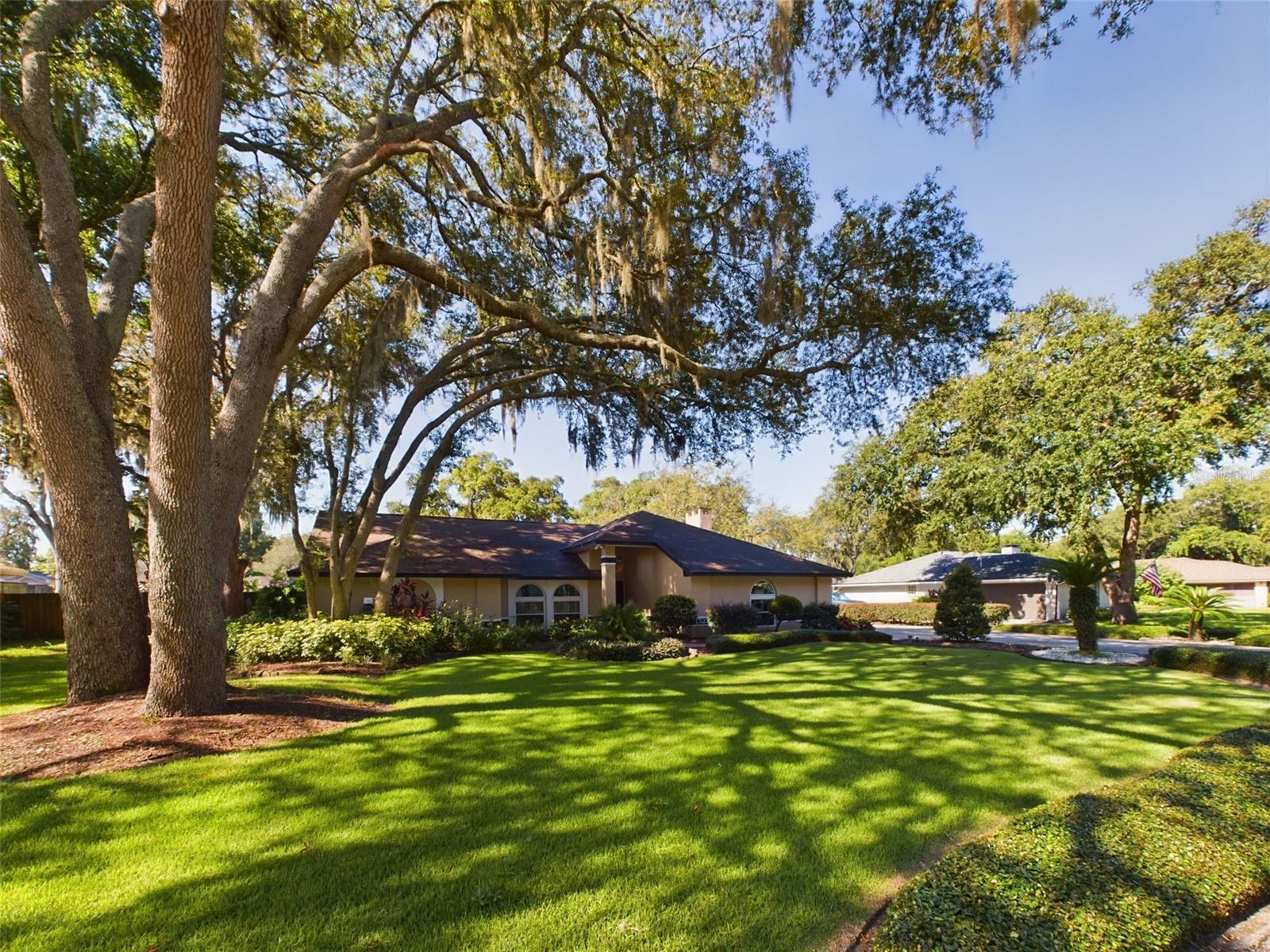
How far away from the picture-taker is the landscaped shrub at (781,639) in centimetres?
1452

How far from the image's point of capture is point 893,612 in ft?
91.5

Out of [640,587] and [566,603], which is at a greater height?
[640,587]

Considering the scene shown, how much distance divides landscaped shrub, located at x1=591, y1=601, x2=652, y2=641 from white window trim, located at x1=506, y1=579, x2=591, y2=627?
4.78 m

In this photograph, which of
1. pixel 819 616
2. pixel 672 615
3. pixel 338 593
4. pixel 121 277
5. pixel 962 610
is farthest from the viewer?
pixel 819 616

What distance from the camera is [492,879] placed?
3.22m

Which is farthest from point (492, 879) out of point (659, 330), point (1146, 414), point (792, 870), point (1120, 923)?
point (1146, 414)

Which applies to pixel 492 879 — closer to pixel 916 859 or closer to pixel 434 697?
pixel 916 859

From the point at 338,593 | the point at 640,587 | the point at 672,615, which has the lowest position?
the point at 672,615

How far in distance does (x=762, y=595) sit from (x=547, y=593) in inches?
293

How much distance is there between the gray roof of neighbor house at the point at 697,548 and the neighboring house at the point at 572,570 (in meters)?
0.04

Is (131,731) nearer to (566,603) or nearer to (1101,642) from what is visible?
(566,603)

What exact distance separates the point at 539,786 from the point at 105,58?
1342 cm

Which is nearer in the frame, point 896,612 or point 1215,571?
point 896,612

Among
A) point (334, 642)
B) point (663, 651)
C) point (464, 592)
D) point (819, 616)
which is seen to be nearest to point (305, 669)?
point (334, 642)
